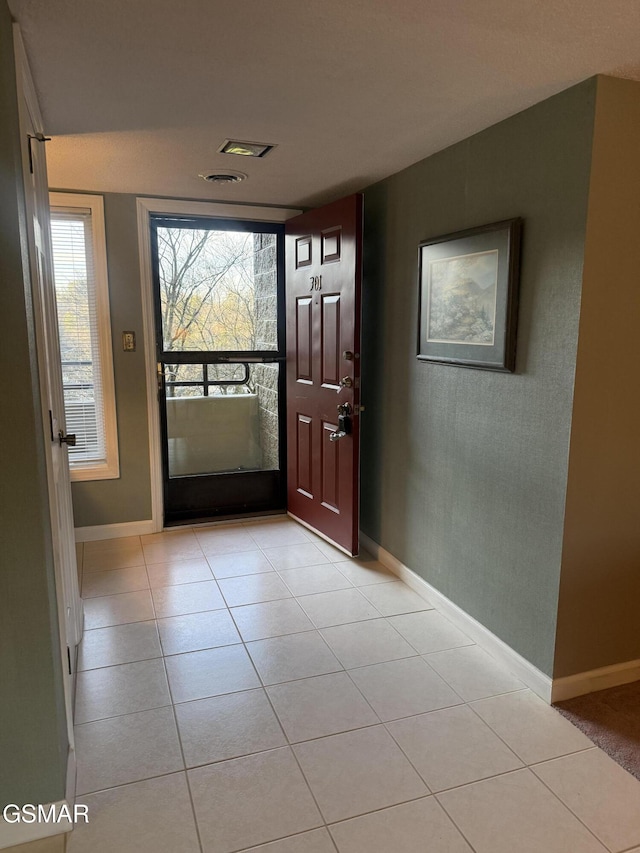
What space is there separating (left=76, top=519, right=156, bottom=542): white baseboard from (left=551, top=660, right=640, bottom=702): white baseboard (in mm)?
2611

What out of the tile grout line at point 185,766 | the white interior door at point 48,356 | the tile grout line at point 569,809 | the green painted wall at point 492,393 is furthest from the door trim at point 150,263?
the tile grout line at point 569,809

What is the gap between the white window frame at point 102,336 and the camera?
335cm

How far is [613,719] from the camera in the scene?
6.66 ft

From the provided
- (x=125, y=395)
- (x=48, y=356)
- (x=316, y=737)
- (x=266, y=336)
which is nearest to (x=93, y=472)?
(x=125, y=395)

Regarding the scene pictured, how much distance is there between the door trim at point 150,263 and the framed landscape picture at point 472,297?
146 cm

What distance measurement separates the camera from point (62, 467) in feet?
7.71

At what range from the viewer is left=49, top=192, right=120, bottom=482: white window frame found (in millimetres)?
3354

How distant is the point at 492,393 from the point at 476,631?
40.8 inches

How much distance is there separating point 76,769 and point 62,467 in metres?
1.09

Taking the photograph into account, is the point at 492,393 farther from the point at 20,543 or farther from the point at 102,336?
the point at 102,336

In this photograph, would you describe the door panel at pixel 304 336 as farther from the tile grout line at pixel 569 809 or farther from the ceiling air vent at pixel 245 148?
the tile grout line at pixel 569 809

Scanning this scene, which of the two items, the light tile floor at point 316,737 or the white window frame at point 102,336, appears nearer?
the light tile floor at point 316,737

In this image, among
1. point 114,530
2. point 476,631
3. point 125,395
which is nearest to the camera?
point 476,631

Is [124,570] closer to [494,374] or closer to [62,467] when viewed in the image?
[62,467]
